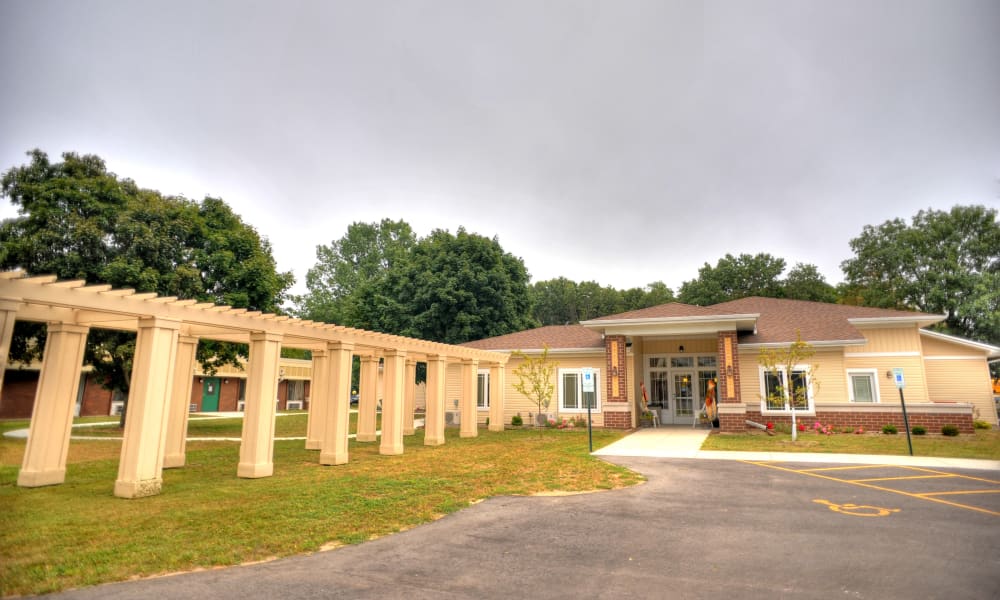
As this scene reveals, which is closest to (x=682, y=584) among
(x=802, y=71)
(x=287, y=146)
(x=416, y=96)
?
(x=802, y=71)

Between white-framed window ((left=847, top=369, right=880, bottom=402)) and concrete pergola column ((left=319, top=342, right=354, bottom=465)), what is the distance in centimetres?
1965

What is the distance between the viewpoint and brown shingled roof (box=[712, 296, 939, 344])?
20.1 meters

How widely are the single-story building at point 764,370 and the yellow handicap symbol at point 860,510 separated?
990cm

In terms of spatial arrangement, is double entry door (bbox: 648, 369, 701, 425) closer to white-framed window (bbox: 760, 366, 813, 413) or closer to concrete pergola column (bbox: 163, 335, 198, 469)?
white-framed window (bbox: 760, 366, 813, 413)

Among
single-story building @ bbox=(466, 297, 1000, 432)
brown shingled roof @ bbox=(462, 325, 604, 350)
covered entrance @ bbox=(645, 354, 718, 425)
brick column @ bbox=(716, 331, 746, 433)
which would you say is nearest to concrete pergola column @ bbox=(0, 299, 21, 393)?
single-story building @ bbox=(466, 297, 1000, 432)

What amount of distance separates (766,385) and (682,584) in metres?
18.7

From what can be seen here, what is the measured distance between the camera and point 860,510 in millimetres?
7602

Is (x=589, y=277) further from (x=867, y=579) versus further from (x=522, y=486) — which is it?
(x=867, y=579)

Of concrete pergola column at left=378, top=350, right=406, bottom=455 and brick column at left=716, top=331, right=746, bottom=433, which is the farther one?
brick column at left=716, top=331, right=746, bottom=433

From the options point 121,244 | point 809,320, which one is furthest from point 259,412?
point 809,320

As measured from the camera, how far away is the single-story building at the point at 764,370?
19.2 meters

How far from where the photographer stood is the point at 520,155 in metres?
20.7

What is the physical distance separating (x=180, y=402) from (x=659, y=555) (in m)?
11.3

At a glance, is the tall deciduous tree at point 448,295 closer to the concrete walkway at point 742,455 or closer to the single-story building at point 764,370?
the single-story building at point 764,370
